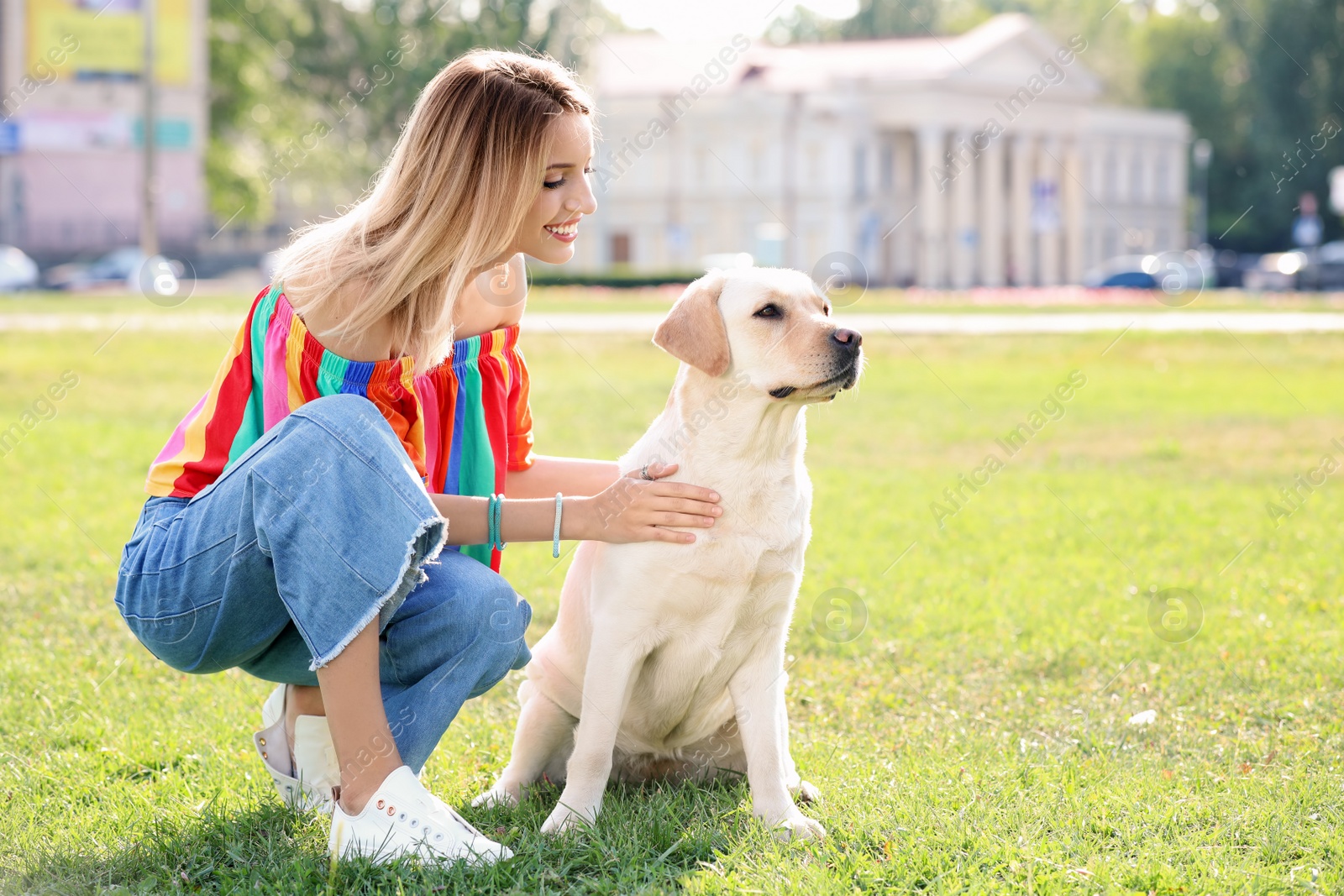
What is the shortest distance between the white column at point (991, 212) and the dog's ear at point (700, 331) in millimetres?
53841

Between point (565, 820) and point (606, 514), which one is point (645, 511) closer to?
point (606, 514)

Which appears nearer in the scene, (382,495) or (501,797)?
(382,495)

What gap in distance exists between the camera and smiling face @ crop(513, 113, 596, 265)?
323cm

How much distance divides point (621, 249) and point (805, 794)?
5416cm

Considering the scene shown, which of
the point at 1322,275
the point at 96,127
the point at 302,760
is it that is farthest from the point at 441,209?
the point at 96,127

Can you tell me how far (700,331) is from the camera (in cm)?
328

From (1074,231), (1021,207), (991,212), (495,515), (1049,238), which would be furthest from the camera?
(1049,238)

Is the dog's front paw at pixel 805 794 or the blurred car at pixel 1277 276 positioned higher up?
the dog's front paw at pixel 805 794

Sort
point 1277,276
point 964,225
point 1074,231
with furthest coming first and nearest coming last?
point 1074,231 < point 964,225 < point 1277,276

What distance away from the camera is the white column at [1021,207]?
185 feet

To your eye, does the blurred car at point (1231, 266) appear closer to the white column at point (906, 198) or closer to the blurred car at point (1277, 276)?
the blurred car at point (1277, 276)

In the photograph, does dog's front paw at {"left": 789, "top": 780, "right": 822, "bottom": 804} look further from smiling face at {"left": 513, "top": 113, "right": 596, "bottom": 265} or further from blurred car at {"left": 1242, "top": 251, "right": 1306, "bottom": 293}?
blurred car at {"left": 1242, "top": 251, "right": 1306, "bottom": 293}

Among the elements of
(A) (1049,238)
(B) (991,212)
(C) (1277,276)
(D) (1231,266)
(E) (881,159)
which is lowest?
(A) (1049,238)

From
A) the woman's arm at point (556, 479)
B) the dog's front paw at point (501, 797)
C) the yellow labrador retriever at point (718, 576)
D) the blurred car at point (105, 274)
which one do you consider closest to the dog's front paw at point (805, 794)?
the yellow labrador retriever at point (718, 576)
